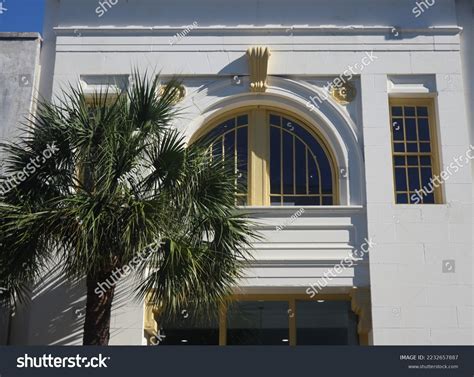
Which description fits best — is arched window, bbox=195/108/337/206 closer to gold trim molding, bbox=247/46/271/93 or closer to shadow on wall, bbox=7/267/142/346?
gold trim molding, bbox=247/46/271/93

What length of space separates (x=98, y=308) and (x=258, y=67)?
6.05 m

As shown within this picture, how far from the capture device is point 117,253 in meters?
11.2

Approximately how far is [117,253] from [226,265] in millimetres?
1760

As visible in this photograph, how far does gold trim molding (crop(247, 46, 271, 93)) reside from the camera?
49.5ft

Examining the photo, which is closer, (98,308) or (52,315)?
(98,308)

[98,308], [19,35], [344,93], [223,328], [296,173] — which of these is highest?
[19,35]

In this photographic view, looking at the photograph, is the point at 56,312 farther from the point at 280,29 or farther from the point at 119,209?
the point at 280,29

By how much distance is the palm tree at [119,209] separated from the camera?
11.1 metres

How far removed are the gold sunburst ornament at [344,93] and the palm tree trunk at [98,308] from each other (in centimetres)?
615

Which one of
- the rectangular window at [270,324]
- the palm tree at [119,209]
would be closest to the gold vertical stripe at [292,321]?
the rectangular window at [270,324]

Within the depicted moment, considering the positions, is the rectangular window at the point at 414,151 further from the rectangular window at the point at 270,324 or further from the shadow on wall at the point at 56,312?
the shadow on wall at the point at 56,312

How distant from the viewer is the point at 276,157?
599 inches

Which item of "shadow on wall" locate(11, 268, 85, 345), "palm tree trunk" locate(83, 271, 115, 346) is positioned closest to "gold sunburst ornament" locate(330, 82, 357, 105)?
"shadow on wall" locate(11, 268, 85, 345)

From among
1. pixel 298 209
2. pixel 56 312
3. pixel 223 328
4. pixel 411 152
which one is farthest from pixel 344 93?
pixel 56 312
